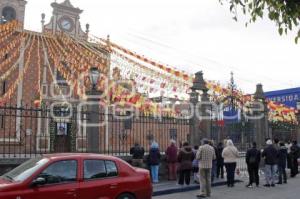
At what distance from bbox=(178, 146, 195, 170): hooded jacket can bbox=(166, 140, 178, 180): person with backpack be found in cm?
56

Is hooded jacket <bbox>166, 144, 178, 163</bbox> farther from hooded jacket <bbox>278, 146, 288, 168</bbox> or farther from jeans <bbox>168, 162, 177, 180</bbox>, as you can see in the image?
hooded jacket <bbox>278, 146, 288, 168</bbox>

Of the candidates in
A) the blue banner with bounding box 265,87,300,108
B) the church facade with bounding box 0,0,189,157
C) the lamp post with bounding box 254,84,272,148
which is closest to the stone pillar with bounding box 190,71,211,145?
the church facade with bounding box 0,0,189,157

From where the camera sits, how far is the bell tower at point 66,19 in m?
34.7

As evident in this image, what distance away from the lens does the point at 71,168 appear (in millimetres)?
9156

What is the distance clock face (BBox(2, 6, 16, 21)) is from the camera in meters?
35.0

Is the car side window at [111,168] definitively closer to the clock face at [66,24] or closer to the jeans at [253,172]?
the jeans at [253,172]

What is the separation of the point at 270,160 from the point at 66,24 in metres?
24.3

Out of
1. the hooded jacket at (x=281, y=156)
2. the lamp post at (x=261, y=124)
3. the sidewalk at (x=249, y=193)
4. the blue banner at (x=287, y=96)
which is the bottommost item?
the sidewalk at (x=249, y=193)

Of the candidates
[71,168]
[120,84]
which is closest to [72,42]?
[120,84]

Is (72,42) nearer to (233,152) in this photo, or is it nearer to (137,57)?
(137,57)

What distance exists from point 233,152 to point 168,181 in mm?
3031

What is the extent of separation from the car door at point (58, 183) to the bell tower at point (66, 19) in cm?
2662

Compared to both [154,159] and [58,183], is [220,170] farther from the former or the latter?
[58,183]

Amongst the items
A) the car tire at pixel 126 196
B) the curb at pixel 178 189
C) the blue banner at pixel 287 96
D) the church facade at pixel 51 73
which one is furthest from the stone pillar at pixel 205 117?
the blue banner at pixel 287 96
